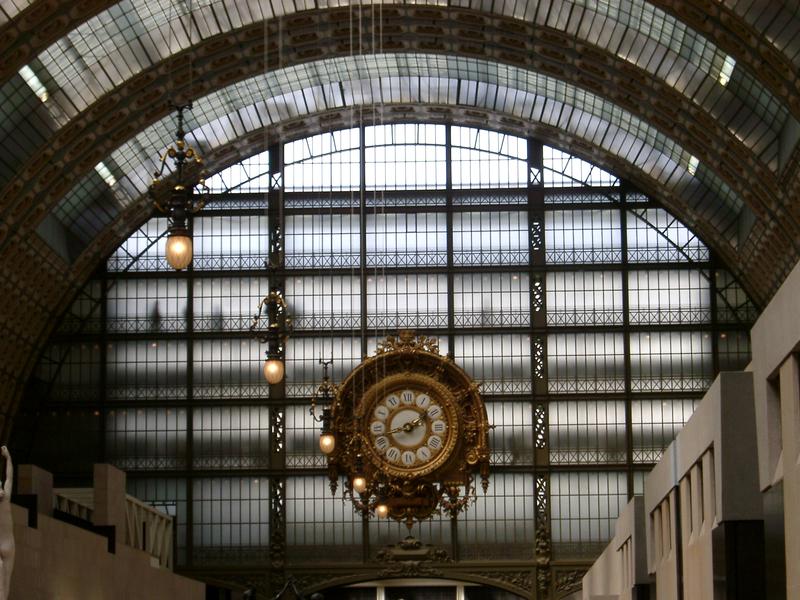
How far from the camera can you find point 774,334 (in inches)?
823

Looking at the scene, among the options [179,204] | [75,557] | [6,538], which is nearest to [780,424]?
[179,204]

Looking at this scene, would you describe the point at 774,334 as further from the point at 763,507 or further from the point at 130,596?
the point at 130,596

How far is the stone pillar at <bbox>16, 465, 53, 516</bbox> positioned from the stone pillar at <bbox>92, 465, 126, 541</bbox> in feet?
14.2

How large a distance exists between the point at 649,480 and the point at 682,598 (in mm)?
6954

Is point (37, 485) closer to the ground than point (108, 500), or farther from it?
closer to the ground

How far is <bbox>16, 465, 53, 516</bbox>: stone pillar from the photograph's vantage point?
136 ft

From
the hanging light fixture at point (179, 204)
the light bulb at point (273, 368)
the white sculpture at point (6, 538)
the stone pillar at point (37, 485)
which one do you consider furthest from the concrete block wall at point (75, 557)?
the hanging light fixture at point (179, 204)

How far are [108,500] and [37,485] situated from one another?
5.67 meters

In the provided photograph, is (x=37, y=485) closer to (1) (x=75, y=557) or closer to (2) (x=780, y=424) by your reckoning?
(1) (x=75, y=557)

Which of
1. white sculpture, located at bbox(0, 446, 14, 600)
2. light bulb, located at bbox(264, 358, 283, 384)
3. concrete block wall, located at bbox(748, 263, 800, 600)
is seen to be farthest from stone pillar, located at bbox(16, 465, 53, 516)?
concrete block wall, located at bbox(748, 263, 800, 600)

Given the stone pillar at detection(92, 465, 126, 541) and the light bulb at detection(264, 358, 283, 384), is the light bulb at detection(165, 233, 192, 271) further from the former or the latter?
the stone pillar at detection(92, 465, 126, 541)

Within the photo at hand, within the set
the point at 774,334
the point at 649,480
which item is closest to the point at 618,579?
the point at 649,480

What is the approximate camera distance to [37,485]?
138 feet

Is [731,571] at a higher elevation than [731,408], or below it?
below
